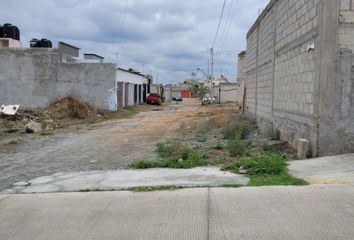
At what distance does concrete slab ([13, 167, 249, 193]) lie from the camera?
809 centimetres

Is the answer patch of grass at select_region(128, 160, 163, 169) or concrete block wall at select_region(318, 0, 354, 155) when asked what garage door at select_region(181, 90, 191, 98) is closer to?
patch of grass at select_region(128, 160, 163, 169)

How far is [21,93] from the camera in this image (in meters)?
35.1

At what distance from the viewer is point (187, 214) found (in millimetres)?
6090

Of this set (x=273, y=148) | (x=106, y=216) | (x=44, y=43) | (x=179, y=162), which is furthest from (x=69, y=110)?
(x=106, y=216)

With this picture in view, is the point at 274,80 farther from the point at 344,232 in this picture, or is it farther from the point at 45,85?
Answer: the point at 45,85

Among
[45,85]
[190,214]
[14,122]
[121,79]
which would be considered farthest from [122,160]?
[121,79]

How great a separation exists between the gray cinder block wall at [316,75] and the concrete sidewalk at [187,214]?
3281mm

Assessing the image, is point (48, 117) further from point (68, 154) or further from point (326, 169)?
point (326, 169)

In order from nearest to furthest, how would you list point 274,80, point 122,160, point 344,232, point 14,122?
point 344,232 < point 122,160 < point 274,80 < point 14,122

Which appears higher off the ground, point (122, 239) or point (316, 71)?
point (316, 71)

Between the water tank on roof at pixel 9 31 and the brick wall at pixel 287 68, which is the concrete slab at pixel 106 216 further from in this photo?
the water tank on roof at pixel 9 31

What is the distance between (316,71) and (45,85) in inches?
1108

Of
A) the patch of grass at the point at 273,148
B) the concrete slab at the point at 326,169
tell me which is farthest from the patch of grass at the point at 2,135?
the concrete slab at the point at 326,169

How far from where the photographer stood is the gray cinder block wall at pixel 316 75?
10.1m
